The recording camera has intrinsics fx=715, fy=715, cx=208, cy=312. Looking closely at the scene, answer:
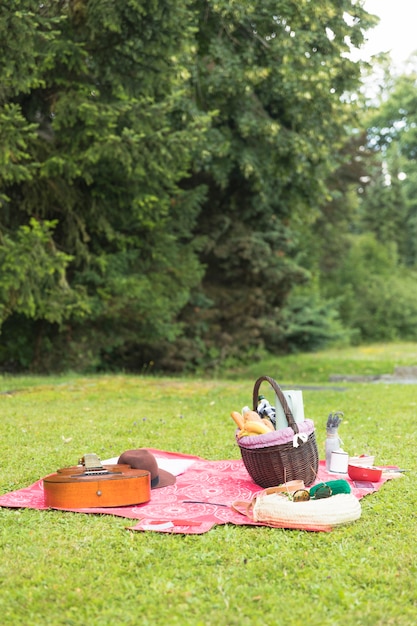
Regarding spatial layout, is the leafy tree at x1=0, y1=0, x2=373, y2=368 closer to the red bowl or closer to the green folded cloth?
the red bowl

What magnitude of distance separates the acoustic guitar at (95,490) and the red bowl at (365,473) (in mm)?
1552

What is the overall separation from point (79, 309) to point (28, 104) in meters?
3.70

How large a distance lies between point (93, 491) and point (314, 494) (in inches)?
54.4

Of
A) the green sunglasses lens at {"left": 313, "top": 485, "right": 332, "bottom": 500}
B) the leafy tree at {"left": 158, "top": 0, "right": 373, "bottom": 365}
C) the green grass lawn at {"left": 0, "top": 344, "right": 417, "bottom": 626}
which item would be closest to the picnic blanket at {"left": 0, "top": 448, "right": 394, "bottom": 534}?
Answer: the green grass lawn at {"left": 0, "top": 344, "right": 417, "bottom": 626}

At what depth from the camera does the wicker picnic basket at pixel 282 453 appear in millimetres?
4770

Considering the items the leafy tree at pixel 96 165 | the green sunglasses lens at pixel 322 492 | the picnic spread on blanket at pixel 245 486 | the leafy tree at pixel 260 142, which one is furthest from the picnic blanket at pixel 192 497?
the leafy tree at pixel 260 142

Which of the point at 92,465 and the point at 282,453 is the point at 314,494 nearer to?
the point at 282,453

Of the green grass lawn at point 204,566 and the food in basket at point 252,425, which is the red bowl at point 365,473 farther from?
the food in basket at point 252,425

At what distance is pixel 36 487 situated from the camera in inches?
198

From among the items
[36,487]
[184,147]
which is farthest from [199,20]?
[36,487]

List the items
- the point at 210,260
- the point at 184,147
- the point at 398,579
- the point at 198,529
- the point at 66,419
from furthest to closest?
the point at 210,260 → the point at 184,147 → the point at 66,419 → the point at 198,529 → the point at 398,579

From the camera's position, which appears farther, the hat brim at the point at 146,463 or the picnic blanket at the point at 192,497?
the hat brim at the point at 146,463

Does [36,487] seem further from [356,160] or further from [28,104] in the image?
[356,160]

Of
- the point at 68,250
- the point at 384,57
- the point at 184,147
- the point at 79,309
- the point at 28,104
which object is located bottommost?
the point at 79,309
